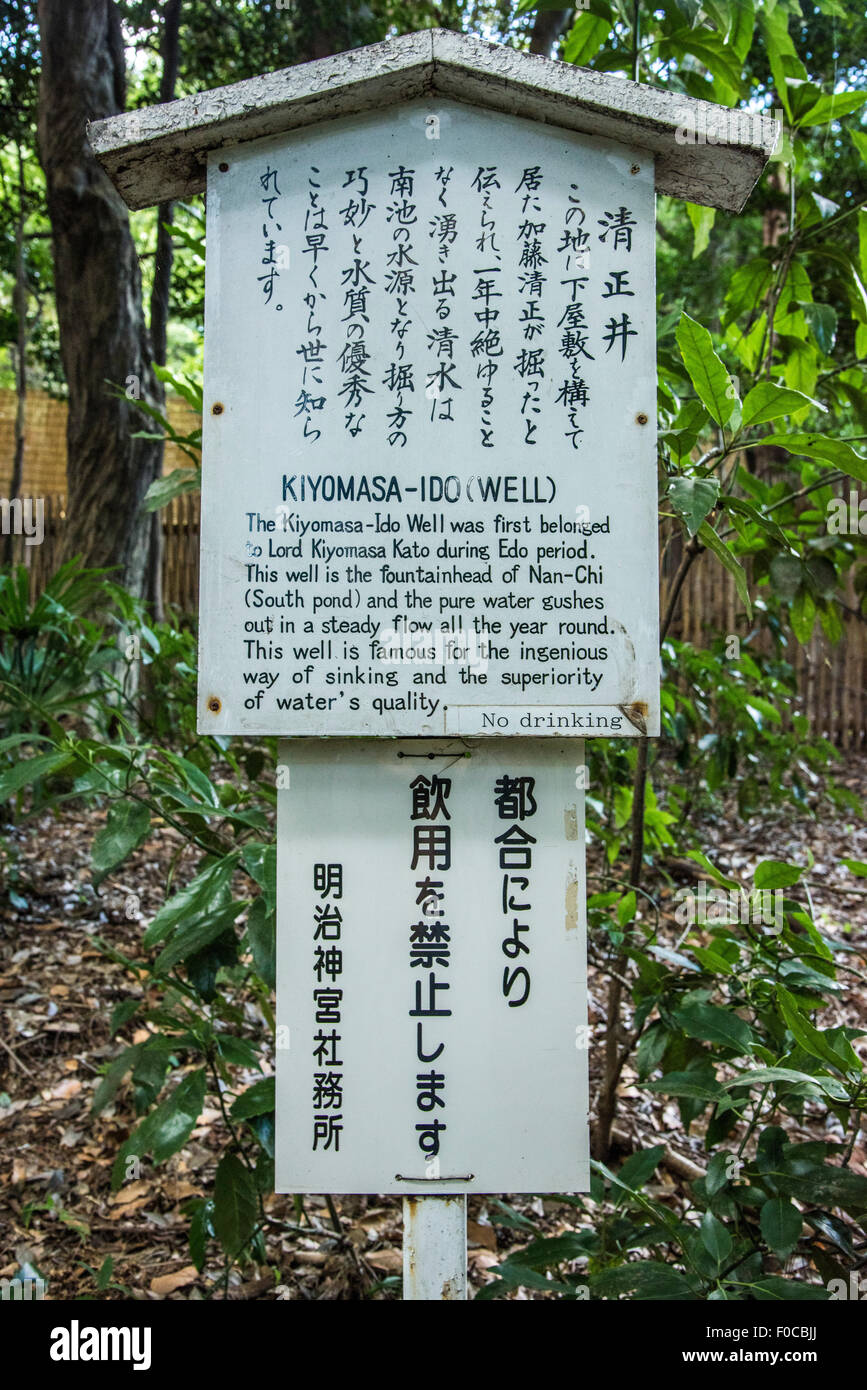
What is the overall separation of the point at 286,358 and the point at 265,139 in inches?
14.2

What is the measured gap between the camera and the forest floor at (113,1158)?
2139 mm

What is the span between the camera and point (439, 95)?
5.12ft

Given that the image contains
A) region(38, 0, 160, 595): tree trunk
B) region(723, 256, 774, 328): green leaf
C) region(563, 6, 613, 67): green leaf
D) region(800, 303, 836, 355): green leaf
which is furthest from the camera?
region(38, 0, 160, 595): tree trunk

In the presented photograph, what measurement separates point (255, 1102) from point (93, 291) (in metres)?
4.19

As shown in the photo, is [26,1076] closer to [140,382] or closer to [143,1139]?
[143,1139]

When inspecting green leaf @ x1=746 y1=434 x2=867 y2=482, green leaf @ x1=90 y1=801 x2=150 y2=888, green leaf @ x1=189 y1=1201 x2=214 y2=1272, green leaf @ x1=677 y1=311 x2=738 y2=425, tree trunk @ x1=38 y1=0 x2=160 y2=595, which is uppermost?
tree trunk @ x1=38 y1=0 x2=160 y2=595

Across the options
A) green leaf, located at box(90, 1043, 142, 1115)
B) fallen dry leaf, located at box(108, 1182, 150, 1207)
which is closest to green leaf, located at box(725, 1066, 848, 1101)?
green leaf, located at box(90, 1043, 142, 1115)

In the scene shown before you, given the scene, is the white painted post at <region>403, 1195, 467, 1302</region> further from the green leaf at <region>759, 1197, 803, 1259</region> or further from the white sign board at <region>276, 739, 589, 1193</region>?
the green leaf at <region>759, 1197, 803, 1259</region>

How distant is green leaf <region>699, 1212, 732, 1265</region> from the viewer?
1421mm

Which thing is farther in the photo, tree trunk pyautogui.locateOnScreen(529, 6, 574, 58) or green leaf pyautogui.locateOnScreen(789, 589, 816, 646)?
tree trunk pyautogui.locateOnScreen(529, 6, 574, 58)

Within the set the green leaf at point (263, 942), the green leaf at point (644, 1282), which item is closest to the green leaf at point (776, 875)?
the green leaf at point (644, 1282)

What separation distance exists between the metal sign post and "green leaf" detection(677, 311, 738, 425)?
0.07 m

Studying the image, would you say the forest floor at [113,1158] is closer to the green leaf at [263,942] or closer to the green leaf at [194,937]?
the green leaf at [263,942]

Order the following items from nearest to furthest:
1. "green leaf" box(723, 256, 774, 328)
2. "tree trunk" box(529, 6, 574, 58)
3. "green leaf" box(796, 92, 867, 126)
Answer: "green leaf" box(796, 92, 867, 126)
"green leaf" box(723, 256, 774, 328)
"tree trunk" box(529, 6, 574, 58)
